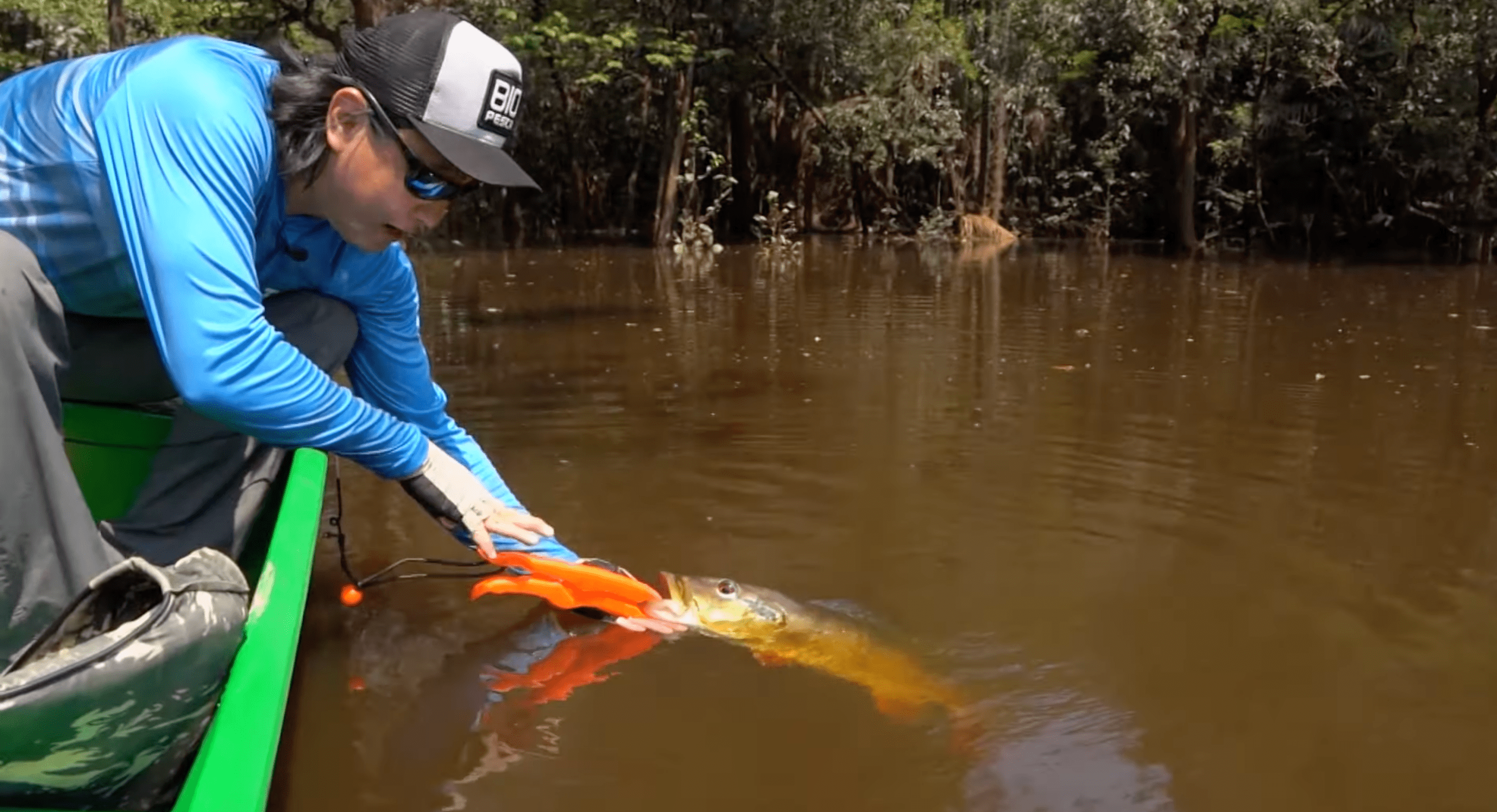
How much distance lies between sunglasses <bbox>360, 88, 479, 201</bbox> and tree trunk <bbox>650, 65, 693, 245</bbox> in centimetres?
1667

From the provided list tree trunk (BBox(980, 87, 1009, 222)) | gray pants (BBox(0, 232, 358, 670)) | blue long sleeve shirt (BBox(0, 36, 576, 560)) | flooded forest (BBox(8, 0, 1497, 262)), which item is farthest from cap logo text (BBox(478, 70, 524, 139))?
tree trunk (BBox(980, 87, 1009, 222))

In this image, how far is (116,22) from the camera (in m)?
14.5

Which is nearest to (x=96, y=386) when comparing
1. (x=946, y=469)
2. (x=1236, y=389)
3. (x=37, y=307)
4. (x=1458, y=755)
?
(x=37, y=307)

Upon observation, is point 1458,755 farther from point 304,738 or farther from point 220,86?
point 220,86

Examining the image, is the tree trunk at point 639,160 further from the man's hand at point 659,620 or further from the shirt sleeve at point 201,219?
the shirt sleeve at point 201,219

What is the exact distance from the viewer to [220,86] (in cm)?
228

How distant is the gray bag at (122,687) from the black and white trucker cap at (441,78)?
2.80 ft

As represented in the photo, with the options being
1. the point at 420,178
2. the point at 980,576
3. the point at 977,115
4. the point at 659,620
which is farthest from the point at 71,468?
the point at 977,115

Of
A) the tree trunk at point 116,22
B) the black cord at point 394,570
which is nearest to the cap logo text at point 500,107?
the black cord at point 394,570

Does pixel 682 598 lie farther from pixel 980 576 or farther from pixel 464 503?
pixel 980 576

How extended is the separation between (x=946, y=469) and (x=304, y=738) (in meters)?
3.34

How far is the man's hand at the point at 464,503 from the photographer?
9.10ft

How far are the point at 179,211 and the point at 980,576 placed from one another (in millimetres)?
2990

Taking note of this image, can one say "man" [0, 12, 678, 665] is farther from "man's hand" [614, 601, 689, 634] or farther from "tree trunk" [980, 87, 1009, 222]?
"tree trunk" [980, 87, 1009, 222]
